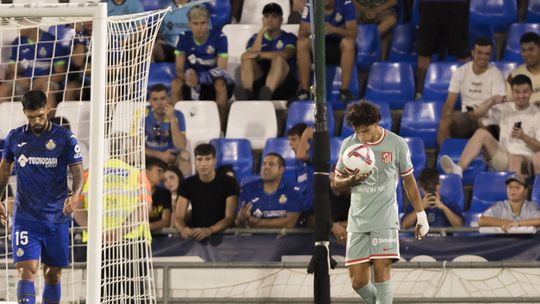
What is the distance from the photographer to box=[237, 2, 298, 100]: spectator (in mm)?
12750

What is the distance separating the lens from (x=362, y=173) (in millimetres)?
8320

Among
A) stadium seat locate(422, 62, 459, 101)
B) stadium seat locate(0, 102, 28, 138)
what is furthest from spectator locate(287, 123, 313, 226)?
stadium seat locate(0, 102, 28, 138)

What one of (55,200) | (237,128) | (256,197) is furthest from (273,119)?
(55,200)

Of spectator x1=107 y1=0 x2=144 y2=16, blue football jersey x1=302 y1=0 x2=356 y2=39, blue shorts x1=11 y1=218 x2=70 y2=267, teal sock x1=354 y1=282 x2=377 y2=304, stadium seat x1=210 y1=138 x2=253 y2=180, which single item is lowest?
teal sock x1=354 y1=282 x2=377 y2=304

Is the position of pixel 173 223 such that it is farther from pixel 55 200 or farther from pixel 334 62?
pixel 334 62

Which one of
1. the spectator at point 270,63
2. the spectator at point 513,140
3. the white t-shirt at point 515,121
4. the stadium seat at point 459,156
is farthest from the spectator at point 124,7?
the white t-shirt at point 515,121

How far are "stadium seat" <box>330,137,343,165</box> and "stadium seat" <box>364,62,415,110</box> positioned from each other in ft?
3.71

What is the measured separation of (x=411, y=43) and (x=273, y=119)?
196 cm

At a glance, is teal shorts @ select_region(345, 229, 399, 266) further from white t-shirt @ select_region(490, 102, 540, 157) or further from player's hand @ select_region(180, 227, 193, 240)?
white t-shirt @ select_region(490, 102, 540, 157)

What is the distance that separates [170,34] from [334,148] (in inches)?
121

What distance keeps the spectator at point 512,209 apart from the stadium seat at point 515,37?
2.67 m

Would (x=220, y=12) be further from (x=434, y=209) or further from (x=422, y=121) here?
(x=434, y=209)

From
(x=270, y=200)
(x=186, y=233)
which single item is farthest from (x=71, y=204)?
(x=270, y=200)

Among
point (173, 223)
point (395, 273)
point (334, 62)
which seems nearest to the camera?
point (395, 273)
